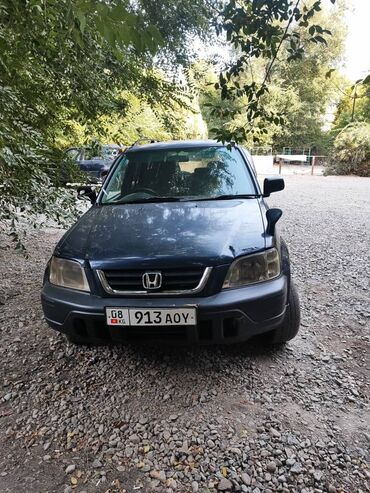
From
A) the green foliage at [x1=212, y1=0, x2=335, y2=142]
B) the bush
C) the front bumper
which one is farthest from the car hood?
the bush

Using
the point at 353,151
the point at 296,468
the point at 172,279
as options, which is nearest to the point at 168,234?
the point at 172,279

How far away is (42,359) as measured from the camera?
2.71 metres

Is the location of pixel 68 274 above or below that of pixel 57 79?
below

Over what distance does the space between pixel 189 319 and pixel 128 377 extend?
676 mm

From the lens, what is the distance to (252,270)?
88.6 inches

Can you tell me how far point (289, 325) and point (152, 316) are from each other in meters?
0.99

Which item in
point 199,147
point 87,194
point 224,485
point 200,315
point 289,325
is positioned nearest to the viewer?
point 224,485

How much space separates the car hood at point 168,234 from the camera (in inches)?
87.3

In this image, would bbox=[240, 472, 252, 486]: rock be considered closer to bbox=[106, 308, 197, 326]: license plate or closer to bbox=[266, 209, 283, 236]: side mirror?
bbox=[106, 308, 197, 326]: license plate

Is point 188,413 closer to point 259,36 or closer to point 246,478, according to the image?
point 246,478

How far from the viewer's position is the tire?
2.52 m

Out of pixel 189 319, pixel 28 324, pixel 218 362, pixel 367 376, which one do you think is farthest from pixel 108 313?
pixel 367 376

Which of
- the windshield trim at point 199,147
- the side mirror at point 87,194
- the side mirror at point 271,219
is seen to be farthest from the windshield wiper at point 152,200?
the side mirror at point 271,219

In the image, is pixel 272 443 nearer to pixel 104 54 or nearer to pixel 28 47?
pixel 28 47
